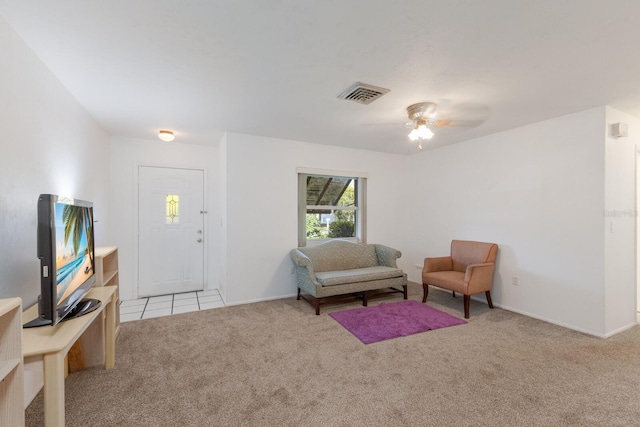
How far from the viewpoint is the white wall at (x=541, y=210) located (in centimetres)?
298

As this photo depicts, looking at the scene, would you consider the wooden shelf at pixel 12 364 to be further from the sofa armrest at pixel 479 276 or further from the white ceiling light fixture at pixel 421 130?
the sofa armrest at pixel 479 276

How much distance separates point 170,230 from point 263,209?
153 centimetres

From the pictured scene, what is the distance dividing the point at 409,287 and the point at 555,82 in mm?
3394

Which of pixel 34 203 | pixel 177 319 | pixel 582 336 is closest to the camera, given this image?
pixel 34 203

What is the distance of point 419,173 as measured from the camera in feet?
16.6

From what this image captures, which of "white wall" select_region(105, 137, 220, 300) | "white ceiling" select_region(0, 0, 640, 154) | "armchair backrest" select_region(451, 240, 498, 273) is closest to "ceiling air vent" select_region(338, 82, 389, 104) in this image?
"white ceiling" select_region(0, 0, 640, 154)

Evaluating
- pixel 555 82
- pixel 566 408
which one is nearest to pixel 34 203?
pixel 566 408

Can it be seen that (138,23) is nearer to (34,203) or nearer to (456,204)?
(34,203)

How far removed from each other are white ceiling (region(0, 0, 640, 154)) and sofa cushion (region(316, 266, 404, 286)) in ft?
6.43

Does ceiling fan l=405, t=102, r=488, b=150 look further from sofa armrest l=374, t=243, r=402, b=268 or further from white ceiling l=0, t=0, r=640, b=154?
sofa armrest l=374, t=243, r=402, b=268

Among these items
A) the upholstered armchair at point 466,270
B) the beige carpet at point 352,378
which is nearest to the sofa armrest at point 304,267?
the beige carpet at point 352,378

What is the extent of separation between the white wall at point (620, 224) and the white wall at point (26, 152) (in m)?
4.87

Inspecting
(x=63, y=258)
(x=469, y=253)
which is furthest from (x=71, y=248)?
(x=469, y=253)

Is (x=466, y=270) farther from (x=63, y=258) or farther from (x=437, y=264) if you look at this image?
(x=63, y=258)
